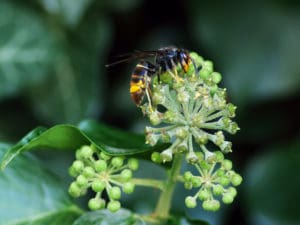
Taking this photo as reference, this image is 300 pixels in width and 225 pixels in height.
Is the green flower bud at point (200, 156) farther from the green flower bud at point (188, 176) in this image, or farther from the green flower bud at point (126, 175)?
the green flower bud at point (126, 175)

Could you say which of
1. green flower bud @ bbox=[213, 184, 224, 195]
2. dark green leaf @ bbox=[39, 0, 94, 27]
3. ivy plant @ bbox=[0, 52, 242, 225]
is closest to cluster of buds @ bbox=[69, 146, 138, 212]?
ivy plant @ bbox=[0, 52, 242, 225]

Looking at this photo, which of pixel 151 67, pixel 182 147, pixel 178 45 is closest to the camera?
pixel 182 147

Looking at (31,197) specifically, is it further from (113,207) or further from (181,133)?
(181,133)

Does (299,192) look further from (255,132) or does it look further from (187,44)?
(187,44)

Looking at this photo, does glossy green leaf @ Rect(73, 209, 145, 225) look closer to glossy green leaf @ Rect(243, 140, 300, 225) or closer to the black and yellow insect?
the black and yellow insect

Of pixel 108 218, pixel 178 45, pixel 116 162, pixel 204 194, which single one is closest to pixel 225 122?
pixel 204 194

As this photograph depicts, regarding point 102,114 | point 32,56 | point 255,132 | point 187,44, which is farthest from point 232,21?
point 32,56
